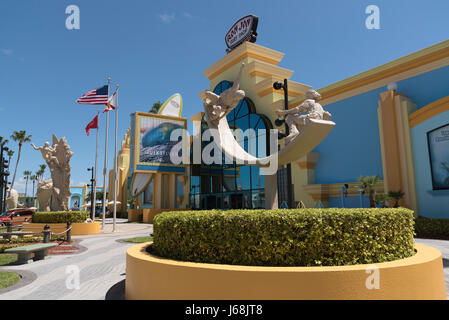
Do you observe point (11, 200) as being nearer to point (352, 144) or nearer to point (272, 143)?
point (352, 144)

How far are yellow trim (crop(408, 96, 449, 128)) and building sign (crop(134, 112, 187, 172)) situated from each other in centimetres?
2446

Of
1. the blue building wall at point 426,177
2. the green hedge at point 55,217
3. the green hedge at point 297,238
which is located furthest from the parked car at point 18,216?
the blue building wall at point 426,177

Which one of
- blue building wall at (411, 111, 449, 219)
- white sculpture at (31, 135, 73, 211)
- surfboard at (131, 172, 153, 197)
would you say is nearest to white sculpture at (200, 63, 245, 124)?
blue building wall at (411, 111, 449, 219)

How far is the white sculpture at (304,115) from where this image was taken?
7589 millimetres

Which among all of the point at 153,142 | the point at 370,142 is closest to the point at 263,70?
the point at 370,142

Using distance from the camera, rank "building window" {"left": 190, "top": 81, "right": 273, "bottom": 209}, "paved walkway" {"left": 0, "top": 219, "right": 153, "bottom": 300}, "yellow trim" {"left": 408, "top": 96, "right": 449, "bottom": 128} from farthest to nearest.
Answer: "building window" {"left": 190, "top": 81, "right": 273, "bottom": 209}, "yellow trim" {"left": 408, "top": 96, "right": 449, "bottom": 128}, "paved walkway" {"left": 0, "top": 219, "right": 153, "bottom": 300}

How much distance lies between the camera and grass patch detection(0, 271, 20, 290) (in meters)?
7.25

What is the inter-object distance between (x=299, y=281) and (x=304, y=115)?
485 centimetres

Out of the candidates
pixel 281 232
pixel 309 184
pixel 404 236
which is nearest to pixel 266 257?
pixel 281 232

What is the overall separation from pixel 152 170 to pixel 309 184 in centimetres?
1832

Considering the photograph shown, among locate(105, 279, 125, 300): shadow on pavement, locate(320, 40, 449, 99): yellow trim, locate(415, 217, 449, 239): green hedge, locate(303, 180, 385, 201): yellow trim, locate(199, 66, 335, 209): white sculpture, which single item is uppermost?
locate(320, 40, 449, 99): yellow trim

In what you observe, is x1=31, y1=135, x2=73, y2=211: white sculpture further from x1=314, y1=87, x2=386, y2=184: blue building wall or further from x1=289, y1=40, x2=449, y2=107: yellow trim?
x1=289, y1=40, x2=449, y2=107: yellow trim

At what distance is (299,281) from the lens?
3.99m
